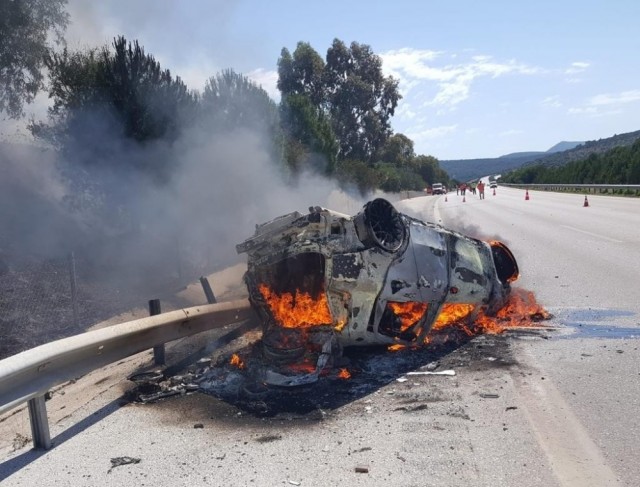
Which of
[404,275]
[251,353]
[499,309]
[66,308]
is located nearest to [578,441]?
[404,275]

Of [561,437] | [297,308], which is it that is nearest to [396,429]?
[561,437]

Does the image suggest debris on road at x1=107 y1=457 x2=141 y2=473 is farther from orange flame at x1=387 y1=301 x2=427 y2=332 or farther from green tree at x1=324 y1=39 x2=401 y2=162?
green tree at x1=324 y1=39 x2=401 y2=162

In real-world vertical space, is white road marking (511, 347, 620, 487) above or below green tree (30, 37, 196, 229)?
below

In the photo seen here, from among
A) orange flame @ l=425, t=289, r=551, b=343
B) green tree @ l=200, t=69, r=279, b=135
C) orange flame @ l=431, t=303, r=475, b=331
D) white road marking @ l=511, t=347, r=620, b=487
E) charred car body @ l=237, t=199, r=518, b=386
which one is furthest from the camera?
green tree @ l=200, t=69, r=279, b=135

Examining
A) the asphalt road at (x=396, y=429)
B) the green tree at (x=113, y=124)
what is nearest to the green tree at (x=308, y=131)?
the green tree at (x=113, y=124)

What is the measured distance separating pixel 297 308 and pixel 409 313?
1116mm

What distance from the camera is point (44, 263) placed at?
516 inches

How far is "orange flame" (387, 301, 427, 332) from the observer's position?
5742mm

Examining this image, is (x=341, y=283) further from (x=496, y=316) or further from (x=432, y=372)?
(x=496, y=316)

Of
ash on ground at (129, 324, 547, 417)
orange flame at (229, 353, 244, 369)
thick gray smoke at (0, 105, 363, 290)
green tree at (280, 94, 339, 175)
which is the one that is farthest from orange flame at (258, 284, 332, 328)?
green tree at (280, 94, 339, 175)

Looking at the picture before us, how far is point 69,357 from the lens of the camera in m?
4.19

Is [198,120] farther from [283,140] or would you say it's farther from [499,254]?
[499,254]

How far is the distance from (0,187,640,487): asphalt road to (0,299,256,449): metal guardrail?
364 millimetres

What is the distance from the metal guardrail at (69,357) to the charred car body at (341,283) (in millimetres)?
787
